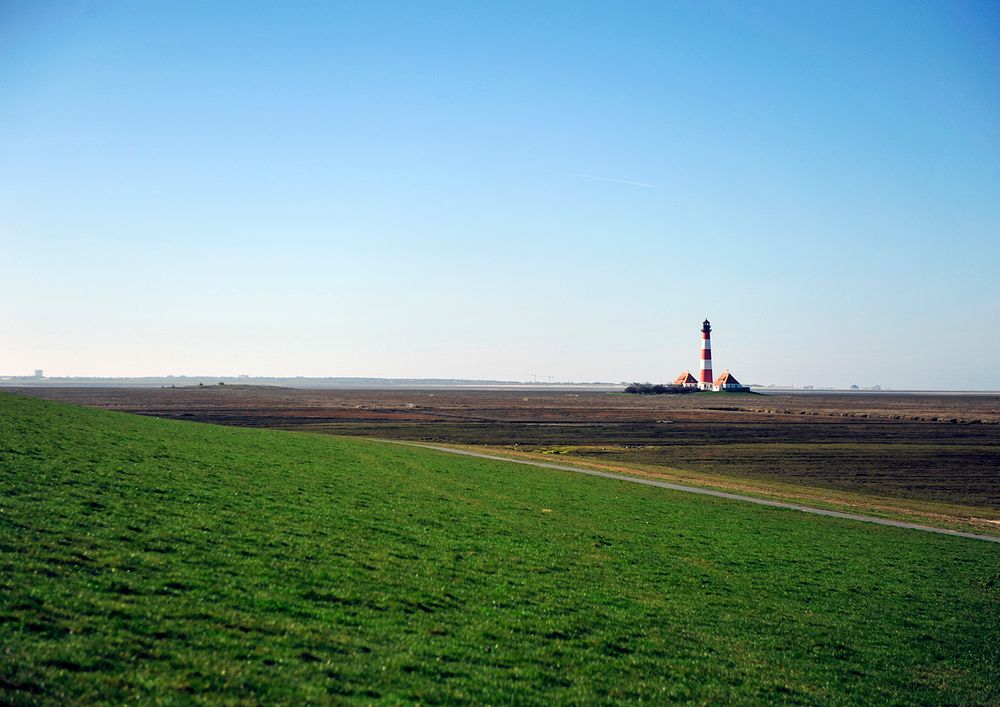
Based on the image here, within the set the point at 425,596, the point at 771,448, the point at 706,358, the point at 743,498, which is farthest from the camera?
the point at 706,358

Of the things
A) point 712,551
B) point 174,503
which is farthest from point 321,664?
point 712,551

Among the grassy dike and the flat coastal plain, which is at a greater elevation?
the grassy dike

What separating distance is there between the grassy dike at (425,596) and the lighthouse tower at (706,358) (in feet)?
481

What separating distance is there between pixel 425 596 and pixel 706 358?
16950 cm

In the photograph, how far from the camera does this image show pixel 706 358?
174875 mm

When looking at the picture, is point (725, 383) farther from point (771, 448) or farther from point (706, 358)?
point (771, 448)

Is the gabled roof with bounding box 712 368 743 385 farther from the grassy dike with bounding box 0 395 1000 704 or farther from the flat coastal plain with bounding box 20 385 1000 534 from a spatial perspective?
the grassy dike with bounding box 0 395 1000 704

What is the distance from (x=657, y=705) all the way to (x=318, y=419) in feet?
264

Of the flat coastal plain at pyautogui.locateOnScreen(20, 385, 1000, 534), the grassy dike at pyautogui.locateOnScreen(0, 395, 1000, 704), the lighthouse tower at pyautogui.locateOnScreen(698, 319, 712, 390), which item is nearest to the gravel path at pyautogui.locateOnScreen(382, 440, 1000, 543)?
the flat coastal plain at pyautogui.locateOnScreen(20, 385, 1000, 534)

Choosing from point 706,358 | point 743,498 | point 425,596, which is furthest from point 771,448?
point 706,358

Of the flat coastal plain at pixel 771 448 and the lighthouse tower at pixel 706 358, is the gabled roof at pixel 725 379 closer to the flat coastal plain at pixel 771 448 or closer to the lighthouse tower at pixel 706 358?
the lighthouse tower at pixel 706 358

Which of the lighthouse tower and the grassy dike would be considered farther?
the lighthouse tower

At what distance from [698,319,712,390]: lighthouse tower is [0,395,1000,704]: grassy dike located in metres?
146

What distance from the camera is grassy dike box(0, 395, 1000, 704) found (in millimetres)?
9320
